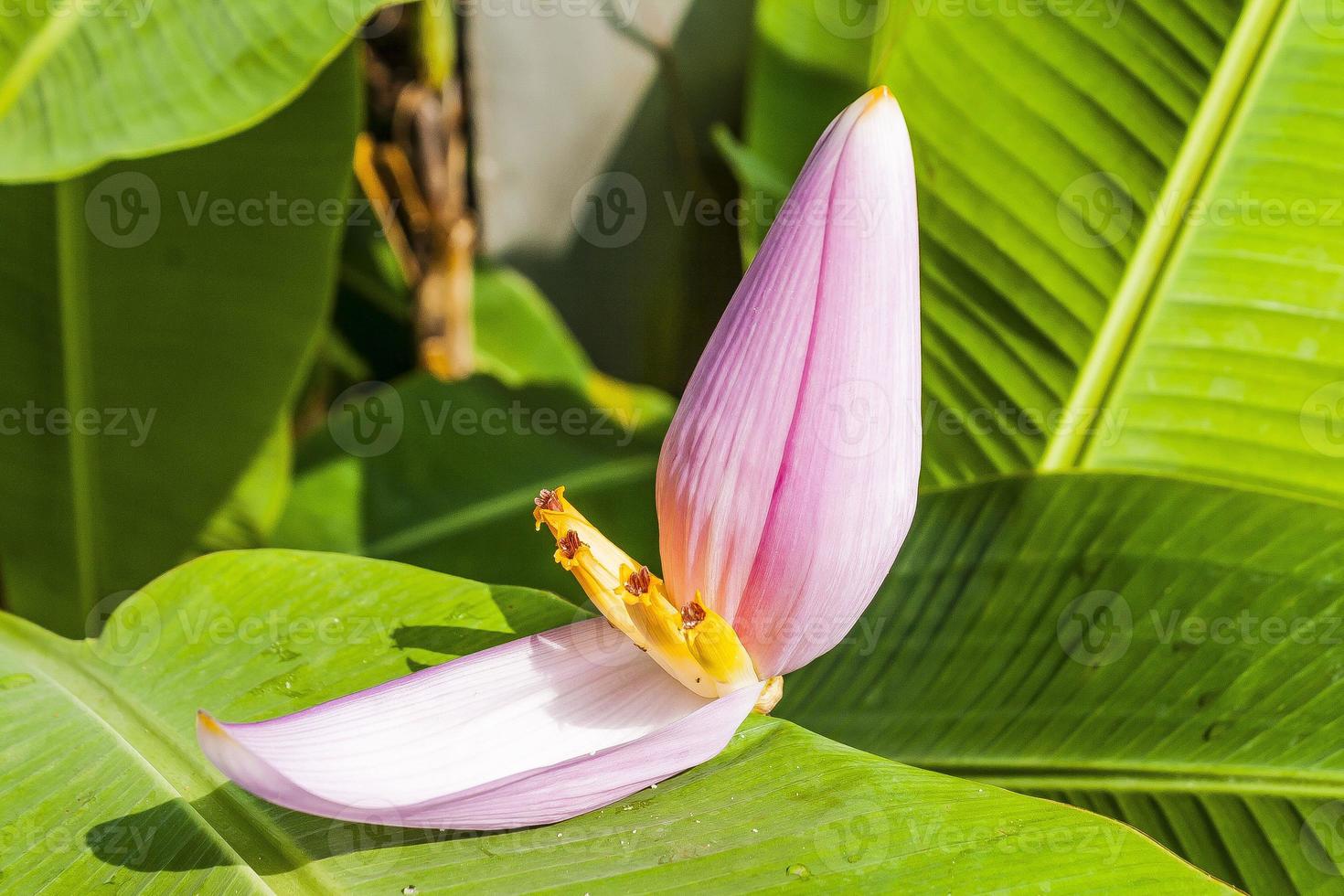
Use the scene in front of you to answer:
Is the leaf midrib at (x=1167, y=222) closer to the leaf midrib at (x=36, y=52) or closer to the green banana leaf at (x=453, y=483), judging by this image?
the green banana leaf at (x=453, y=483)

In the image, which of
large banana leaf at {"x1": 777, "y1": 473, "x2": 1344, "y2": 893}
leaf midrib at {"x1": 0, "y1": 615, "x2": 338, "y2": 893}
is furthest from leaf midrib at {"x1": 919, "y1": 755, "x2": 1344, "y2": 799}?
leaf midrib at {"x1": 0, "y1": 615, "x2": 338, "y2": 893}

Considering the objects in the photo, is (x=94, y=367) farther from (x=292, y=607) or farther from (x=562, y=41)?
(x=562, y=41)

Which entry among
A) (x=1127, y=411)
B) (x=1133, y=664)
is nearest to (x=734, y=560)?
(x=1133, y=664)

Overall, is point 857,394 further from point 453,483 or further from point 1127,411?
point 453,483

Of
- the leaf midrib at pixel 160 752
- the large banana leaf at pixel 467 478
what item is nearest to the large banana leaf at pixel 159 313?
the large banana leaf at pixel 467 478

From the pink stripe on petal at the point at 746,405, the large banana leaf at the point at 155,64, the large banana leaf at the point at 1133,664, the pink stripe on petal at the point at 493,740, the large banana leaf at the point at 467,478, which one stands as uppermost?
the large banana leaf at the point at 155,64

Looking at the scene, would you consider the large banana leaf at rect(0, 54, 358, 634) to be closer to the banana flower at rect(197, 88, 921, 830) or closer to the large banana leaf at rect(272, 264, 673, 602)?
the large banana leaf at rect(272, 264, 673, 602)

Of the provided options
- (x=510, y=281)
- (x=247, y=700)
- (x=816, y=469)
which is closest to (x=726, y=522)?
(x=816, y=469)
